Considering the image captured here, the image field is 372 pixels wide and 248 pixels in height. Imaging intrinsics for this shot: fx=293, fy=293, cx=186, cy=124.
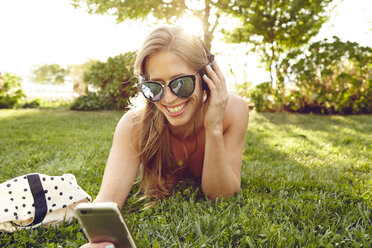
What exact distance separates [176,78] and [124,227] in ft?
3.57

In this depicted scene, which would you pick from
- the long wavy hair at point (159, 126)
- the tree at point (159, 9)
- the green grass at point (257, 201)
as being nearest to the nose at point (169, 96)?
the long wavy hair at point (159, 126)

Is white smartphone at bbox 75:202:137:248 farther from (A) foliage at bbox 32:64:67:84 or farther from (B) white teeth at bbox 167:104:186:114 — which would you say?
(A) foliage at bbox 32:64:67:84

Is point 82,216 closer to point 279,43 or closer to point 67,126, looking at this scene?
point 67,126

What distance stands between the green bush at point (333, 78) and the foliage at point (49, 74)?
66.3m

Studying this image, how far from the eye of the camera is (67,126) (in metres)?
6.79

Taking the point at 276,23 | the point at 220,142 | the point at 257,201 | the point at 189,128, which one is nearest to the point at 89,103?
the point at 276,23

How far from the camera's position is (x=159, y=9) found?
9.55 meters

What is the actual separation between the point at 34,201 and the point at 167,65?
51.9 inches

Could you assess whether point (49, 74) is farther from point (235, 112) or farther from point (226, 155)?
point (226, 155)

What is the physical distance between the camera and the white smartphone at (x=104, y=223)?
3.91 feet

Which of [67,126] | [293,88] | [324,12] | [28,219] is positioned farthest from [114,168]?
[324,12]

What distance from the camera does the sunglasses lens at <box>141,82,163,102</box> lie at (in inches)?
81.9

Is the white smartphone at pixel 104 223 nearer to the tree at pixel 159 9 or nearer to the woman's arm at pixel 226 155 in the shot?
the woman's arm at pixel 226 155

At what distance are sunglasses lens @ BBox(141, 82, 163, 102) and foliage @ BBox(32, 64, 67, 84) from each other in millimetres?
71169
